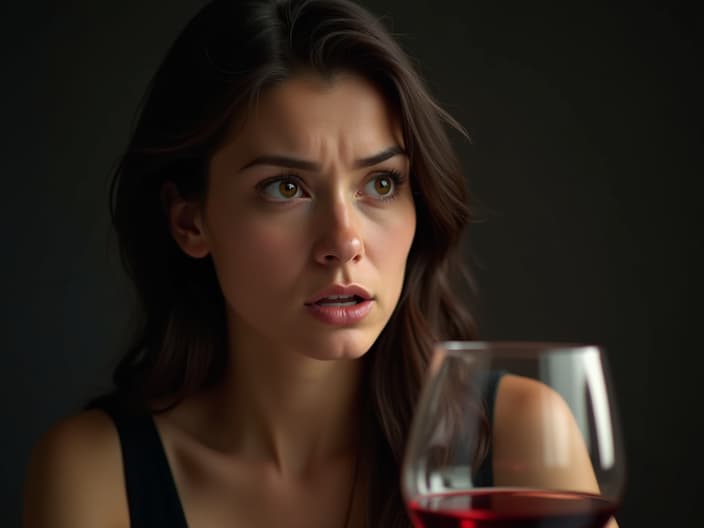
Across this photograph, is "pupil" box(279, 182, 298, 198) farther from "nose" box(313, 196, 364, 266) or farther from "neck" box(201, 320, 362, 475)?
"neck" box(201, 320, 362, 475)

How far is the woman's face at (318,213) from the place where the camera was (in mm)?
1538

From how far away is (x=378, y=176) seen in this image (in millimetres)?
1609

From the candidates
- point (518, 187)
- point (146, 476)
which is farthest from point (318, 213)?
point (518, 187)

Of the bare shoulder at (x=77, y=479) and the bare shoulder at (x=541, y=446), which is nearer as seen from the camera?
the bare shoulder at (x=541, y=446)

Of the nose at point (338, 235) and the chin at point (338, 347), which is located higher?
the nose at point (338, 235)

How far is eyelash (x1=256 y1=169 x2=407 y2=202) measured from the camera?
5.20 feet

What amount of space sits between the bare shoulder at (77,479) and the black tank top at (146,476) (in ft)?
0.06

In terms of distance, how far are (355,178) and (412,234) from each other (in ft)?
0.52

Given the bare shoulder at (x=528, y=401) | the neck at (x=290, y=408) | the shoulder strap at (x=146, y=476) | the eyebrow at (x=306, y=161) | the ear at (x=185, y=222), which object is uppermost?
the eyebrow at (x=306, y=161)

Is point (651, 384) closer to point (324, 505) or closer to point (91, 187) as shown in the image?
point (324, 505)

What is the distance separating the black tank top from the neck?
0.12 meters

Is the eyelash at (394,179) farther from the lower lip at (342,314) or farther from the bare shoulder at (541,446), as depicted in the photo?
the bare shoulder at (541,446)

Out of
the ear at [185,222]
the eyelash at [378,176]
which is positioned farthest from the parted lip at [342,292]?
the ear at [185,222]

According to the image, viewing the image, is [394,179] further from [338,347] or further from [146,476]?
[146,476]
